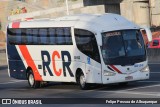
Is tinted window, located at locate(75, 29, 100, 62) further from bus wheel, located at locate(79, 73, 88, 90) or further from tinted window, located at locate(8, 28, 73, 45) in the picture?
bus wheel, located at locate(79, 73, 88, 90)

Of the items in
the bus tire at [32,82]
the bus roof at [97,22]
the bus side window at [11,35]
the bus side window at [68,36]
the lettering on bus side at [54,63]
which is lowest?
the bus tire at [32,82]

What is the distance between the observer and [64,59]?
2914 centimetres

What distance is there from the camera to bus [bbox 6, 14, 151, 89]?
89.2ft

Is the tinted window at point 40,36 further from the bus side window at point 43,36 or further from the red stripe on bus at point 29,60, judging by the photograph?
the red stripe on bus at point 29,60

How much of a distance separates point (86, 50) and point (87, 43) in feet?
0.91

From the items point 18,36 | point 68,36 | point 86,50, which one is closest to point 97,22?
point 86,50

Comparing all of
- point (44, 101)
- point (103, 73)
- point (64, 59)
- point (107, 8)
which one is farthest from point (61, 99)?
point (107, 8)

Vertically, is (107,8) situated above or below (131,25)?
below

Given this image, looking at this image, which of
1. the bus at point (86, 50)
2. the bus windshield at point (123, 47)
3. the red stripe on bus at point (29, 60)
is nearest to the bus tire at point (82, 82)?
the bus at point (86, 50)

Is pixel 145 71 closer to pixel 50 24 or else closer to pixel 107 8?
pixel 50 24

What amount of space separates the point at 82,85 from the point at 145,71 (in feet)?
8.14

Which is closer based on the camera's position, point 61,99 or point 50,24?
point 61,99

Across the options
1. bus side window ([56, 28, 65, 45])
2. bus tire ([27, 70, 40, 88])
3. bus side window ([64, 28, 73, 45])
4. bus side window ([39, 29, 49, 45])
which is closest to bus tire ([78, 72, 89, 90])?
bus side window ([64, 28, 73, 45])

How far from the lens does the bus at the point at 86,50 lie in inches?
1070
